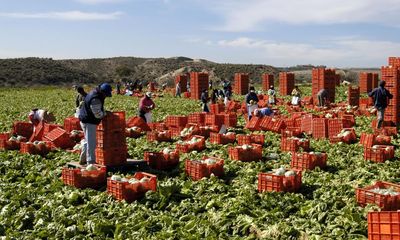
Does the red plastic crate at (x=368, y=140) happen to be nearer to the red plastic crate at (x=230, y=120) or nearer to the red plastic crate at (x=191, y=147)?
the red plastic crate at (x=191, y=147)

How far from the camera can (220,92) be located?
3981cm

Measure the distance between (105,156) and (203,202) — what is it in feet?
12.4

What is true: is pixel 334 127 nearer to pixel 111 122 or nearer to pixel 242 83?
pixel 111 122

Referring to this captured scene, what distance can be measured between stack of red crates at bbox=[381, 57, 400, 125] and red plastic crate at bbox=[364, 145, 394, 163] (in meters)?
7.41

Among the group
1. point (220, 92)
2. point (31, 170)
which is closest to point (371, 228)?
point (31, 170)

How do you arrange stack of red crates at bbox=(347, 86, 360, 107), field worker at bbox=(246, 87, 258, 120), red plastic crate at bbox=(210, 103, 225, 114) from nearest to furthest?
field worker at bbox=(246, 87, 258, 120)
red plastic crate at bbox=(210, 103, 225, 114)
stack of red crates at bbox=(347, 86, 360, 107)

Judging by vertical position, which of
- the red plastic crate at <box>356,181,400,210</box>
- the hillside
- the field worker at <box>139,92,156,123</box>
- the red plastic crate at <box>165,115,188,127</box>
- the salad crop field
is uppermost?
the hillside

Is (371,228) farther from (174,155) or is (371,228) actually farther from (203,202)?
(174,155)

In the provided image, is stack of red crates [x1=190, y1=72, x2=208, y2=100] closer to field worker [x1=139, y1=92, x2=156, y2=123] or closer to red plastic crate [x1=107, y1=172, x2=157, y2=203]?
field worker [x1=139, y1=92, x2=156, y2=123]

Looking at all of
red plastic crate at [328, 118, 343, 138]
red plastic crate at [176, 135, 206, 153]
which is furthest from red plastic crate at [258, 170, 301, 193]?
red plastic crate at [328, 118, 343, 138]

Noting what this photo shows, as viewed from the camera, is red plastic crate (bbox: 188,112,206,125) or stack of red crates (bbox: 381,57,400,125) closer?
stack of red crates (bbox: 381,57,400,125)

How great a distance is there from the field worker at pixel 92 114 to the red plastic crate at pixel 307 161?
17.0 ft

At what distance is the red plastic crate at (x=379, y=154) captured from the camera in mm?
12656

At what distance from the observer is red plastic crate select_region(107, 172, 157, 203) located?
9898 mm
